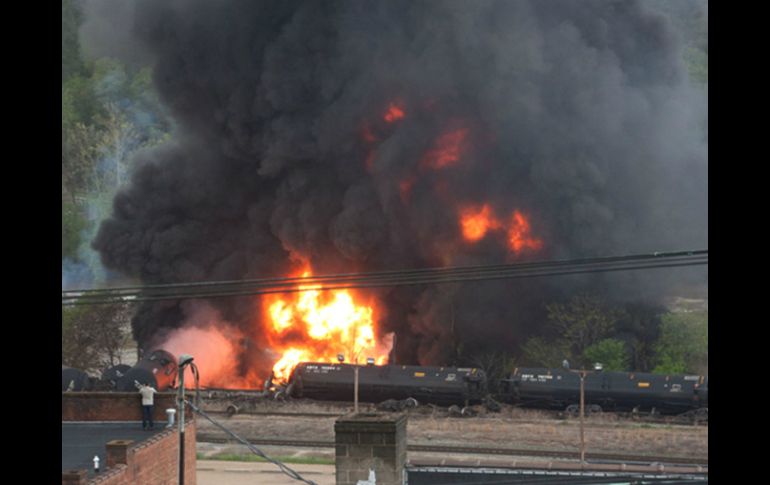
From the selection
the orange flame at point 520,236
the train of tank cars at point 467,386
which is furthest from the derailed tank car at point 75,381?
the orange flame at point 520,236

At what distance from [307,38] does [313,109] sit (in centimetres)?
344

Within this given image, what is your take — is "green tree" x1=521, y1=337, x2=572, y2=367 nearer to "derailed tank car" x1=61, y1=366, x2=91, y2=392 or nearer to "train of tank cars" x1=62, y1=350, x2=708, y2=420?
"train of tank cars" x1=62, y1=350, x2=708, y2=420

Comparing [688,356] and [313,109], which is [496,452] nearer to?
[688,356]

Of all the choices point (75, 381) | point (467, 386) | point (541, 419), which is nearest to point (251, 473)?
point (75, 381)

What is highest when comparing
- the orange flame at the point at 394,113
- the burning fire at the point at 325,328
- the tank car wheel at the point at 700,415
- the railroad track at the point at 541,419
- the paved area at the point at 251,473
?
the orange flame at the point at 394,113

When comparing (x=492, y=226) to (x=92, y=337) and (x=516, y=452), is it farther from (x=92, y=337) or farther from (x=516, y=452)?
(x=92, y=337)

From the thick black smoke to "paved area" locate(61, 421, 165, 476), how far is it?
83.0 feet

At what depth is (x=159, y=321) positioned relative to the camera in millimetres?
50719

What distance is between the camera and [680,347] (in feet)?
147

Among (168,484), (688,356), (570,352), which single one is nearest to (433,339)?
(570,352)

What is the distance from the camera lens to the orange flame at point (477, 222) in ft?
159

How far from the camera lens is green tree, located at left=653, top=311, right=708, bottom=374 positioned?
4431 cm

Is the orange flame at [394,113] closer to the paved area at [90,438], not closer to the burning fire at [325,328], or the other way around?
the burning fire at [325,328]
